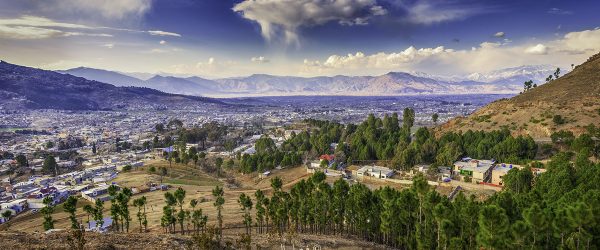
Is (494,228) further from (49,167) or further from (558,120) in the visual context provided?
(49,167)

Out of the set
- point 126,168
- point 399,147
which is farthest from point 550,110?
point 126,168

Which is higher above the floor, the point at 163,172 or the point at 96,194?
the point at 163,172

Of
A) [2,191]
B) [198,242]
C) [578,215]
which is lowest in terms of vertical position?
[2,191]

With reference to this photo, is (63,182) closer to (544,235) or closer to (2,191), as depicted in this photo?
(2,191)

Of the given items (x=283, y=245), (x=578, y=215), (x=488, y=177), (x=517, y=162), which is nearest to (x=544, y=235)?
(x=578, y=215)

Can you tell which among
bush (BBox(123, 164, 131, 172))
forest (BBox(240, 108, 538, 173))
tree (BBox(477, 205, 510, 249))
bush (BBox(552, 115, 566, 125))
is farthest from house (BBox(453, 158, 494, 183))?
bush (BBox(123, 164, 131, 172))

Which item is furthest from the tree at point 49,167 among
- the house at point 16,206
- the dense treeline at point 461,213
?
the dense treeline at point 461,213
